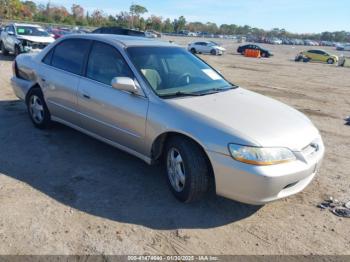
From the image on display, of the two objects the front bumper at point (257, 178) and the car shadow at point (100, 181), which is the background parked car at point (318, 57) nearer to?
the car shadow at point (100, 181)

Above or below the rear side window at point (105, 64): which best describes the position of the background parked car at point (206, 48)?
below

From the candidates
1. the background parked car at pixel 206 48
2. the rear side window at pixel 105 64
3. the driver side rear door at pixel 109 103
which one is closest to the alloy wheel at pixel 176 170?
the driver side rear door at pixel 109 103

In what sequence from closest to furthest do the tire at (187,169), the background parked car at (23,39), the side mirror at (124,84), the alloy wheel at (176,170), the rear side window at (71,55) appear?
the tire at (187,169) → the alloy wheel at (176,170) → the side mirror at (124,84) → the rear side window at (71,55) → the background parked car at (23,39)

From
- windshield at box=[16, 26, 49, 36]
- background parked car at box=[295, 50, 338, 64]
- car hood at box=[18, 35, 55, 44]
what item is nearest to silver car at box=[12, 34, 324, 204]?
car hood at box=[18, 35, 55, 44]

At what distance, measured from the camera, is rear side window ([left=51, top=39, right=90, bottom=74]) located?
4.87 m

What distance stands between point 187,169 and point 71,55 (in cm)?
267

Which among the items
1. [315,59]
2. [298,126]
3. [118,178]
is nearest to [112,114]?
[118,178]

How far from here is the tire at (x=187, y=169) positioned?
349cm

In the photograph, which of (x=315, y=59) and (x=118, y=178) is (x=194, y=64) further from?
(x=315, y=59)

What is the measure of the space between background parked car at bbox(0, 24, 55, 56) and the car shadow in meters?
10.9

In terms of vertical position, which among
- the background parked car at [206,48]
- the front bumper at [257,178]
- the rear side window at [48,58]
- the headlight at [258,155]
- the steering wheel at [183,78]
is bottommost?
the background parked car at [206,48]

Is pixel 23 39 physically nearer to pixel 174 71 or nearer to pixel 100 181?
pixel 174 71

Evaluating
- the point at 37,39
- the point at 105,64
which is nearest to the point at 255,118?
the point at 105,64

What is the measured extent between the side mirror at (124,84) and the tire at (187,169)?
73 centimetres
